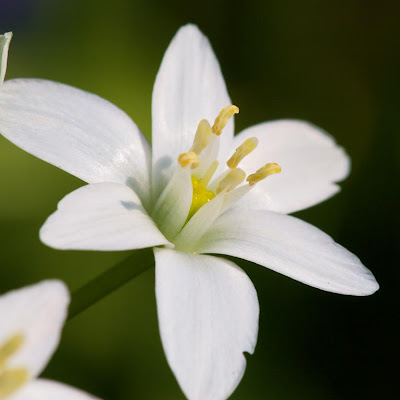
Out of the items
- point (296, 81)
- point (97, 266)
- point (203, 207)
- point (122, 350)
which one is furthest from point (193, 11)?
point (203, 207)

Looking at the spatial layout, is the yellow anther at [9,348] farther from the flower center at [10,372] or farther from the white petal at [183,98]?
the white petal at [183,98]

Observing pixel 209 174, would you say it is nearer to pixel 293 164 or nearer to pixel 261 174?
pixel 261 174

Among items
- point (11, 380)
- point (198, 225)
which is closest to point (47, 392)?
point (11, 380)

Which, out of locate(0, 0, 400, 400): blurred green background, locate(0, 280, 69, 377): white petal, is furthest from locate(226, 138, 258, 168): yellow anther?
locate(0, 0, 400, 400): blurred green background

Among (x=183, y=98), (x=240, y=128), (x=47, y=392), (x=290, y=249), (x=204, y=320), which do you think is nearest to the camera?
(x=47, y=392)

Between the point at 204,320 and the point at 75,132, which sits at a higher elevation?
the point at 75,132

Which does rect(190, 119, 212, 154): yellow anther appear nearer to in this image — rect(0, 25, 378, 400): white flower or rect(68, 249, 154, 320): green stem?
rect(0, 25, 378, 400): white flower

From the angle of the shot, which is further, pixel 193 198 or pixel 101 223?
pixel 193 198
